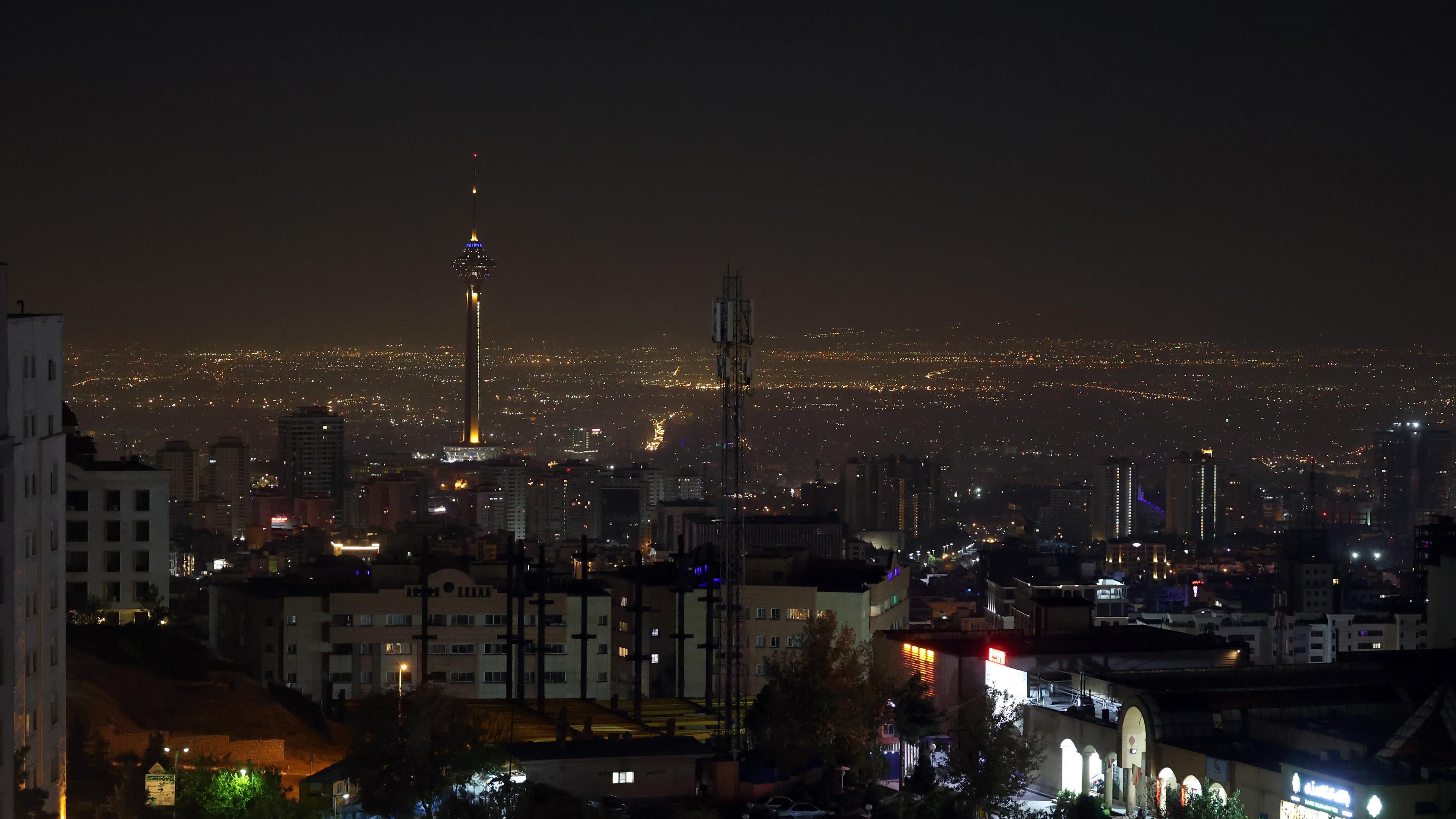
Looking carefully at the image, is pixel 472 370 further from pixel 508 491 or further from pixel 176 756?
pixel 176 756

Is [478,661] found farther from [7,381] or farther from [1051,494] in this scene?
[1051,494]

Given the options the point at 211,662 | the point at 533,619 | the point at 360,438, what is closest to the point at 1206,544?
the point at 360,438

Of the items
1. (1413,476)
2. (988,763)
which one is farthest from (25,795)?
(1413,476)

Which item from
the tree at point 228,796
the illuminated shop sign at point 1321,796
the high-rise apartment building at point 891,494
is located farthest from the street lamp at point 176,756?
the high-rise apartment building at point 891,494

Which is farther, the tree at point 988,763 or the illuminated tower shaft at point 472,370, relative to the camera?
the illuminated tower shaft at point 472,370

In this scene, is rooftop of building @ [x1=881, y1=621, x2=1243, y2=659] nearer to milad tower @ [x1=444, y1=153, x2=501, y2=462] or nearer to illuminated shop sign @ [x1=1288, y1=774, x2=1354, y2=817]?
illuminated shop sign @ [x1=1288, y1=774, x2=1354, y2=817]

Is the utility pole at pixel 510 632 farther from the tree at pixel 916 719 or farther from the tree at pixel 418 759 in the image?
the tree at pixel 418 759
